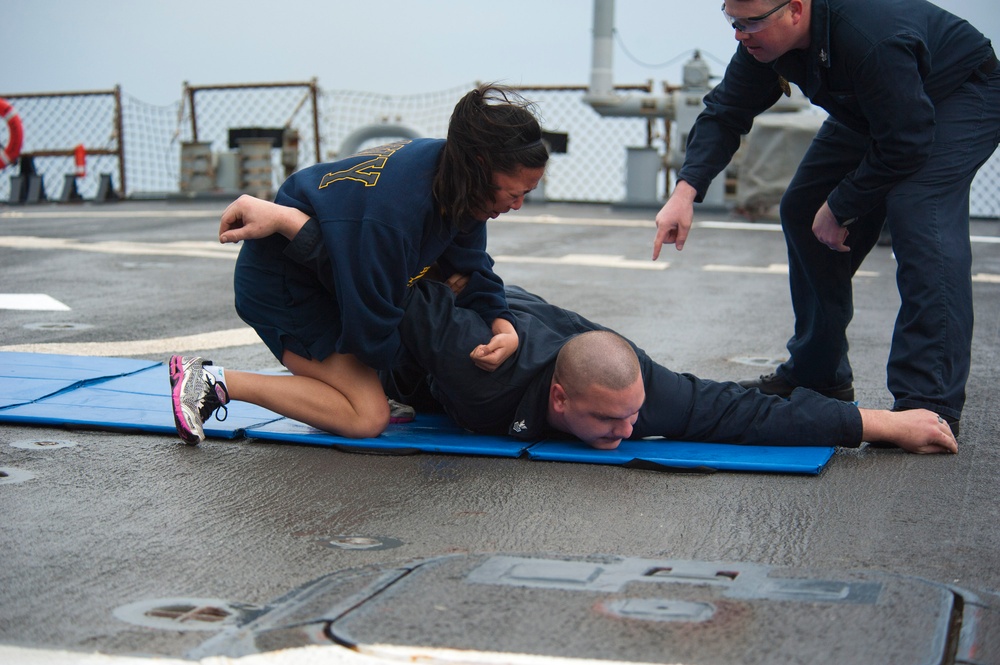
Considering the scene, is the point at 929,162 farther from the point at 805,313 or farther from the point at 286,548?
the point at 286,548

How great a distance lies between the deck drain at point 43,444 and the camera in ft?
8.48

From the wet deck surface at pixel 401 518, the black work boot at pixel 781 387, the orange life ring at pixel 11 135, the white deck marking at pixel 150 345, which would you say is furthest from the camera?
the orange life ring at pixel 11 135

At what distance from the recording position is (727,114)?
10.4ft

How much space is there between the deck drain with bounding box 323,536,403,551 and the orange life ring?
12.5 meters

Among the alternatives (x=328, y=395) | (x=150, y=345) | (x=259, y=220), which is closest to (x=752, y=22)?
(x=259, y=220)

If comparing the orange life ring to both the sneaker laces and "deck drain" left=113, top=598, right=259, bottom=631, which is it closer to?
the sneaker laces

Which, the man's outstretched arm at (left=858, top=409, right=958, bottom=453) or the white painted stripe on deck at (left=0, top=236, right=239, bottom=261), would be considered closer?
the man's outstretched arm at (left=858, top=409, right=958, bottom=453)

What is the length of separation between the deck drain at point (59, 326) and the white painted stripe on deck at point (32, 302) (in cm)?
39

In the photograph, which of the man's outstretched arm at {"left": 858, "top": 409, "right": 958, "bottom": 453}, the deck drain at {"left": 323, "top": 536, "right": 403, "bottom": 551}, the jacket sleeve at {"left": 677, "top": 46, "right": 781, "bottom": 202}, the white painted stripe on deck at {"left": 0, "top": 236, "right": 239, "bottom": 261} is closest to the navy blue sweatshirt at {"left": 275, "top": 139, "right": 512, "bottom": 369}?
the deck drain at {"left": 323, "top": 536, "right": 403, "bottom": 551}

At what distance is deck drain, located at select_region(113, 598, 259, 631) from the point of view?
156 cm

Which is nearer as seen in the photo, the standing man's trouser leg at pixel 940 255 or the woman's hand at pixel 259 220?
the woman's hand at pixel 259 220

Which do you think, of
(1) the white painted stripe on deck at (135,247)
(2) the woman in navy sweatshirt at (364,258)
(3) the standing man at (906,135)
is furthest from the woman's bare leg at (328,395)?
(1) the white painted stripe on deck at (135,247)

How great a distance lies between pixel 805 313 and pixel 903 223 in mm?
546

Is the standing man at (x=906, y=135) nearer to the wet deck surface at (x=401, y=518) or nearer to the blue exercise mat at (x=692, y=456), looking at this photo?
the wet deck surface at (x=401, y=518)
